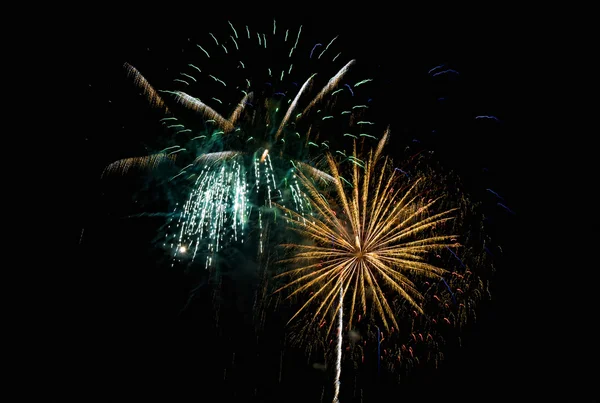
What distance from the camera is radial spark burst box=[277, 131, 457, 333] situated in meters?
8.32

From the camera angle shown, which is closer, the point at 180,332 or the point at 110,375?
the point at 110,375

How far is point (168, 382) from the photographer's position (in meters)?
18.9

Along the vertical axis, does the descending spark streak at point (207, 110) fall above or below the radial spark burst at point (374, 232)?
above

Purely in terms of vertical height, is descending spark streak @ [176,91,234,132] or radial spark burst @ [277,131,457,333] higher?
descending spark streak @ [176,91,234,132]

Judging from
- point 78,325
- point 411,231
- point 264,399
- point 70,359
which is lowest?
point 264,399

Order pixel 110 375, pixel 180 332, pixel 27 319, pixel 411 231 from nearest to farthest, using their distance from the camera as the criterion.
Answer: pixel 411 231, pixel 27 319, pixel 110 375, pixel 180 332

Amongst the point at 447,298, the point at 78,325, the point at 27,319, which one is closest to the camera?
the point at 447,298

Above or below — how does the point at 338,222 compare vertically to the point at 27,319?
above

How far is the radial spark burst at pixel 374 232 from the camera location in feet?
27.3

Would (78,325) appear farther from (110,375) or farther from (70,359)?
(110,375)

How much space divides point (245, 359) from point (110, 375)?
6920 millimetres

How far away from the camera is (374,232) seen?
8320 mm

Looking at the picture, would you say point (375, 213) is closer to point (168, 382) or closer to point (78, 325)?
point (78, 325)

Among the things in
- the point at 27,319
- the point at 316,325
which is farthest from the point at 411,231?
the point at 27,319
